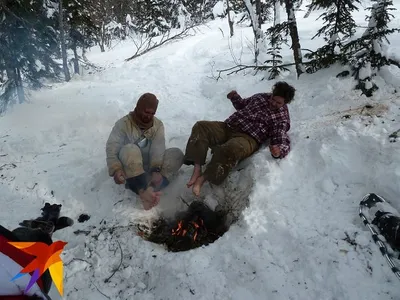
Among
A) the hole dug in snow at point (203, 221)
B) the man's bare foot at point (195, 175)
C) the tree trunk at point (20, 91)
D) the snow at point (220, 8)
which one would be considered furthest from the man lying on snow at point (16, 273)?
the snow at point (220, 8)

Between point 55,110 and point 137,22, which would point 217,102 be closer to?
point 55,110

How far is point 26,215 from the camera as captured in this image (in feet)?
11.2

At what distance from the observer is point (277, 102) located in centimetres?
375

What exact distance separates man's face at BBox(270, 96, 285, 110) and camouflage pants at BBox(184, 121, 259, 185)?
50 centimetres

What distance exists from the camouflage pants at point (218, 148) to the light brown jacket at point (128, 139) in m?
0.36

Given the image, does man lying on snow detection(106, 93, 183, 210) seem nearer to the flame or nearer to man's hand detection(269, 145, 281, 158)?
the flame

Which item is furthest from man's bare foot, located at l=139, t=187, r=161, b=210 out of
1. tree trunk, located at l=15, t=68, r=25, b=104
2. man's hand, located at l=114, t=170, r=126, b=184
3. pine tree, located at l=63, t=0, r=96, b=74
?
pine tree, located at l=63, t=0, r=96, b=74

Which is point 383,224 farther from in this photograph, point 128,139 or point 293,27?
point 293,27

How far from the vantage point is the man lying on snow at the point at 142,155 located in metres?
3.35

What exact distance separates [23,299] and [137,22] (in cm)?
2481

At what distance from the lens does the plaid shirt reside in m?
3.77

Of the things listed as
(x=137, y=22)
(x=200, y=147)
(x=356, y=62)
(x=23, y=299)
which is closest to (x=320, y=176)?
(x=200, y=147)

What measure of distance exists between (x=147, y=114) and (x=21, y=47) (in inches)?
239

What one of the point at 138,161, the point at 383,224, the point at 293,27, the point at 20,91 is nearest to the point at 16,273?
the point at 138,161
